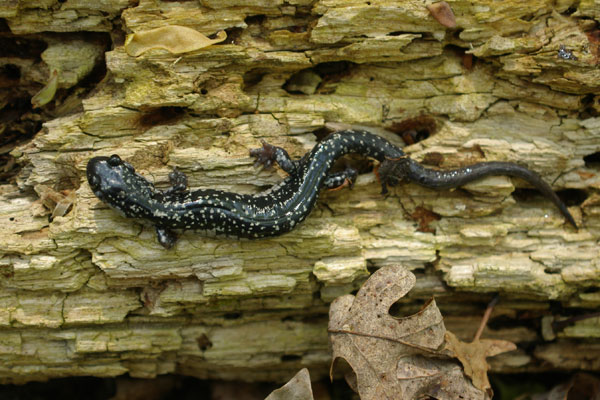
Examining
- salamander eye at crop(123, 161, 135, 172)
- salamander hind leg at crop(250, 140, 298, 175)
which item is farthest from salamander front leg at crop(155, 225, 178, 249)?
salamander hind leg at crop(250, 140, 298, 175)

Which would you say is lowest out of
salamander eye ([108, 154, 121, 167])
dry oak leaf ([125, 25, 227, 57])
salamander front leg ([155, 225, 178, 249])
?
salamander front leg ([155, 225, 178, 249])

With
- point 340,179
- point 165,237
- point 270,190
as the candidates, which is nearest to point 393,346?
point 340,179

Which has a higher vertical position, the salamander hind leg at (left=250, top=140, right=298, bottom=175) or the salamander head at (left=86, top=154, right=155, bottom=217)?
the salamander hind leg at (left=250, top=140, right=298, bottom=175)

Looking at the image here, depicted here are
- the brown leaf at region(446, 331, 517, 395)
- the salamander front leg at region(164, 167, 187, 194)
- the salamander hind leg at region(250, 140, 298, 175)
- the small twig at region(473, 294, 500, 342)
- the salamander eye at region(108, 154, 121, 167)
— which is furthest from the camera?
the small twig at region(473, 294, 500, 342)

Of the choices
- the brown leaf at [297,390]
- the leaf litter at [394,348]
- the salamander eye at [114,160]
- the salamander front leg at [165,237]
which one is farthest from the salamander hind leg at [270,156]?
the brown leaf at [297,390]

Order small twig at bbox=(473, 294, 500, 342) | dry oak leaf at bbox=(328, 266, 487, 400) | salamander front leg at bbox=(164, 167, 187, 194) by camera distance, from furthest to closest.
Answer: small twig at bbox=(473, 294, 500, 342)
salamander front leg at bbox=(164, 167, 187, 194)
dry oak leaf at bbox=(328, 266, 487, 400)

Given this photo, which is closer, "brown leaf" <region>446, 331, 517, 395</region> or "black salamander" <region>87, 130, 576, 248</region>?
"brown leaf" <region>446, 331, 517, 395</region>

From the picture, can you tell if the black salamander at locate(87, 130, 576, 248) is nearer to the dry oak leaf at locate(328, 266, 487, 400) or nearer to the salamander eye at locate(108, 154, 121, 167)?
the salamander eye at locate(108, 154, 121, 167)
